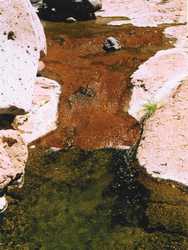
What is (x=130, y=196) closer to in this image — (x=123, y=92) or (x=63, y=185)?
(x=63, y=185)

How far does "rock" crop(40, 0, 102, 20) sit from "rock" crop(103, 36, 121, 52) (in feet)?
16.2

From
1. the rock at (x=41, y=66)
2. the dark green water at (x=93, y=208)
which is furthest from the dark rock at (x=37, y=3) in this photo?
the dark green water at (x=93, y=208)

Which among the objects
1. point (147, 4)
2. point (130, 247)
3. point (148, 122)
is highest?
point (147, 4)

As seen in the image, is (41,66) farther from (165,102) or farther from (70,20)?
(70,20)

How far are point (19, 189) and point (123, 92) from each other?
5852 mm

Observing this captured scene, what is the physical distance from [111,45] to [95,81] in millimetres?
3077

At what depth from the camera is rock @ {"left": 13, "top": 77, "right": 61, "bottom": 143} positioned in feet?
47.9

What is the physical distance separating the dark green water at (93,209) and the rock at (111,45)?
296 inches

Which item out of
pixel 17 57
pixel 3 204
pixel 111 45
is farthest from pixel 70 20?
pixel 3 204

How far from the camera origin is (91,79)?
56.9 feet

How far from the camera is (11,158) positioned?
11953 mm

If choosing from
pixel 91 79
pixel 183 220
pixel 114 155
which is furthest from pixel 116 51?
pixel 183 220

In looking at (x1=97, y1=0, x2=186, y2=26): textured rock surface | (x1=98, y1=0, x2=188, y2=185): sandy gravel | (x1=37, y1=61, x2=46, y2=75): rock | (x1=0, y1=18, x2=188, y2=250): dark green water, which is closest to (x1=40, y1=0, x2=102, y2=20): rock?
(x1=97, y1=0, x2=186, y2=26): textured rock surface

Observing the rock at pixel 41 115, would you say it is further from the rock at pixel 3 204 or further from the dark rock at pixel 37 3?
the dark rock at pixel 37 3
